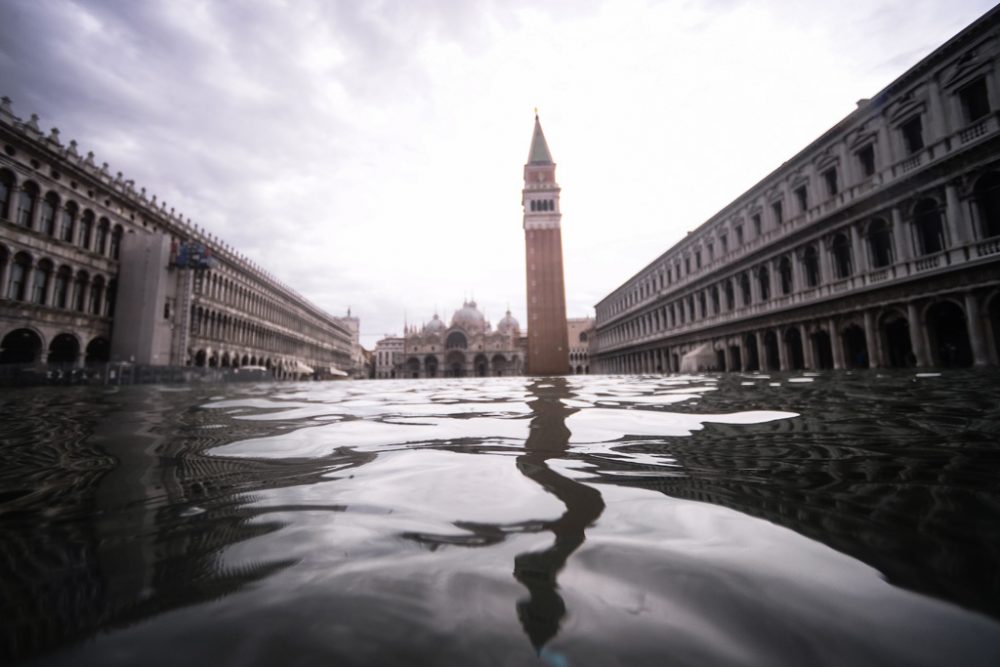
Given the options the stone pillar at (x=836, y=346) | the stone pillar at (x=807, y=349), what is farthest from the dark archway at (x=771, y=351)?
the stone pillar at (x=836, y=346)

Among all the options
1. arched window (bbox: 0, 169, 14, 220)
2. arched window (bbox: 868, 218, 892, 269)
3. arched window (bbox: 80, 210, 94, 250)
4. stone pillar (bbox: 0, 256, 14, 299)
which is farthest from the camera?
arched window (bbox: 80, 210, 94, 250)

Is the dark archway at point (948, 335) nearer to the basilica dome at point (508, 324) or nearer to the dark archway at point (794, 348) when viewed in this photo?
the dark archway at point (794, 348)

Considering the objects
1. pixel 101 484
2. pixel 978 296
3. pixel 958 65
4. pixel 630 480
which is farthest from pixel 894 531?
pixel 958 65

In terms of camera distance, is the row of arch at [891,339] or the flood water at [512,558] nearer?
the flood water at [512,558]

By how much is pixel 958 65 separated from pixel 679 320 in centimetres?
2175

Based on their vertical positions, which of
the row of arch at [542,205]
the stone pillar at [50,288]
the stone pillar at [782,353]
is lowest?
the stone pillar at [782,353]

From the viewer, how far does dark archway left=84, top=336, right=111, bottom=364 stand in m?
25.0

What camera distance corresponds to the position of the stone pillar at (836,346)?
19.9 metres

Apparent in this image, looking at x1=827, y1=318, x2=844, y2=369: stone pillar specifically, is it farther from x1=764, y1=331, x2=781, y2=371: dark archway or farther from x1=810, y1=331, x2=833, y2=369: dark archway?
x1=764, y1=331, x2=781, y2=371: dark archway

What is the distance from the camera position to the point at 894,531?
104 centimetres

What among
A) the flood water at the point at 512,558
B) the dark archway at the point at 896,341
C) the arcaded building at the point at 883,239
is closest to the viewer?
the flood water at the point at 512,558

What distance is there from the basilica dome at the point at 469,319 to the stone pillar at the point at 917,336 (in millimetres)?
64416

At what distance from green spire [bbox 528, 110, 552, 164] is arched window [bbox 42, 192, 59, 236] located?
4496cm

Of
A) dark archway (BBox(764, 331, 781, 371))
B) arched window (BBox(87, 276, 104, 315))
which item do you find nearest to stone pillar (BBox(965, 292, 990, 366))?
dark archway (BBox(764, 331, 781, 371))
